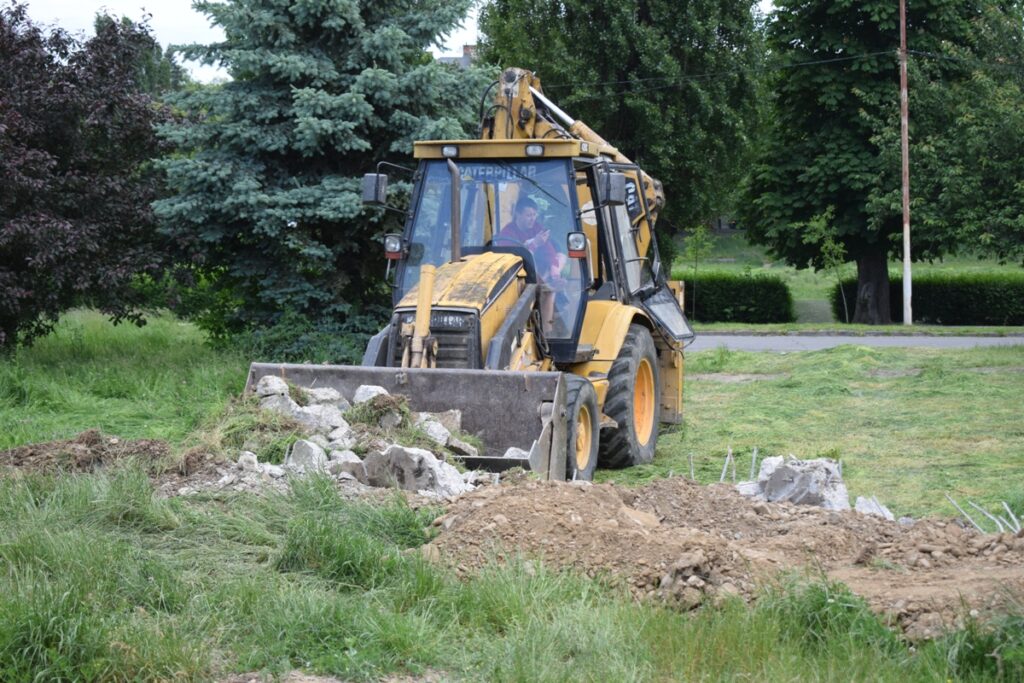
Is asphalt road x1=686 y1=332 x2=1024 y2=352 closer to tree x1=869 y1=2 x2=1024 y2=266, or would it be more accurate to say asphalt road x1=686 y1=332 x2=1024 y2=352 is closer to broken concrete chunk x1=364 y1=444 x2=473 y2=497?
tree x1=869 y1=2 x2=1024 y2=266

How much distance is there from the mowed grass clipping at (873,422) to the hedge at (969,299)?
583 inches

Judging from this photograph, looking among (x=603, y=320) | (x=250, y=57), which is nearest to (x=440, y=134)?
(x=250, y=57)

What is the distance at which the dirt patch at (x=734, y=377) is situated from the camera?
17453 millimetres

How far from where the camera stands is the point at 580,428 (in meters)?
9.95

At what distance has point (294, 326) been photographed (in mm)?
15578

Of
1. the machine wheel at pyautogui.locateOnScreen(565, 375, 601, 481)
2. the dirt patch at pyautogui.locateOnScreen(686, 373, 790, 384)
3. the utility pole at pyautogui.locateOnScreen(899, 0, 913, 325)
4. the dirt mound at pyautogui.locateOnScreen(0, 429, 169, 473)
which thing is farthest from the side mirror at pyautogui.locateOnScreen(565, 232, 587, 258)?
the utility pole at pyautogui.locateOnScreen(899, 0, 913, 325)

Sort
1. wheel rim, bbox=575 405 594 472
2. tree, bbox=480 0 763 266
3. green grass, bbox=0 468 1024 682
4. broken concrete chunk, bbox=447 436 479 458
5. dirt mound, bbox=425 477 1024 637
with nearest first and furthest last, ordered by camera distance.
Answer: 1. green grass, bbox=0 468 1024 682
2. dirt mound, bbox=425 477 1024 637
3. broken concrete chunk, bbox=447 436 479 458
4. wheel rim, bbox=575 405 594 472
5. tree, bbox=480 0 763 266

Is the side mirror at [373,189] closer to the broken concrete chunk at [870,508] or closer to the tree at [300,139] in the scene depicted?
the tree at [300,139]

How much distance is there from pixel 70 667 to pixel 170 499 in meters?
2.29

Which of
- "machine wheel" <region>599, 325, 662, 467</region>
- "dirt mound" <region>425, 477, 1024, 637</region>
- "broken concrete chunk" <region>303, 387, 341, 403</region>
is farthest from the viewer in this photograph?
"machine wheel" <region>599, 325, 662, 467</region>

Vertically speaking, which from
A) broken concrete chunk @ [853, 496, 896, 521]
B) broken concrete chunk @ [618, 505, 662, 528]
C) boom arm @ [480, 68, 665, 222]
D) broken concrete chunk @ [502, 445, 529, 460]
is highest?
boom arm @ [480, 68, 665, 222]

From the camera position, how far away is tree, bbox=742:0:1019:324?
102ft

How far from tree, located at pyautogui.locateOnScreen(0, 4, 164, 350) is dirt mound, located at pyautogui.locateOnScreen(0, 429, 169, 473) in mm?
6244

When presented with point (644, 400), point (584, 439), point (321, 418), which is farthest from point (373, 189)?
point (644, 400)
